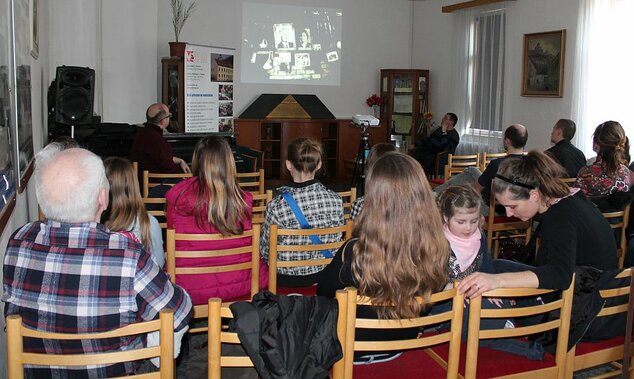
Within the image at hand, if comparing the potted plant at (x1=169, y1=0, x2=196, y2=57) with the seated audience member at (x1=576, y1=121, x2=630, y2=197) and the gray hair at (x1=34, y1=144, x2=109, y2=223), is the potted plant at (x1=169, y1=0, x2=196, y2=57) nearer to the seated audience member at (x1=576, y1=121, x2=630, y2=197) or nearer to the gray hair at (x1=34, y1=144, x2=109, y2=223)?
the seated audience member at (x1=576, y1=121, x2=630, y2=197)

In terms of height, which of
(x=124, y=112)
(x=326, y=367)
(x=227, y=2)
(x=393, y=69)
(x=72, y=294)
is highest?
(x=227, y=2)

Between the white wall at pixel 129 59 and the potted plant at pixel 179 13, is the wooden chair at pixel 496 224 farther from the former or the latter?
the potted plant at pixel 179 13

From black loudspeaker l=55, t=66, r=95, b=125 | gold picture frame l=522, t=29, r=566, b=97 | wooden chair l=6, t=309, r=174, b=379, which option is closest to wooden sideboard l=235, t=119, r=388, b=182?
Answer: gold picture frame l=522, t=29, r=566, b=97

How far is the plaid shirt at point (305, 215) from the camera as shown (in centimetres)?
318

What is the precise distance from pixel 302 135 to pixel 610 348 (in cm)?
809

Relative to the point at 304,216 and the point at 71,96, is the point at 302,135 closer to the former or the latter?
the point at 71,96

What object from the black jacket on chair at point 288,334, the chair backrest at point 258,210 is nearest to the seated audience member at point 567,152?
the chair backrest at point 258,210

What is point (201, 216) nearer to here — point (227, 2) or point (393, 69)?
point (227, 2)

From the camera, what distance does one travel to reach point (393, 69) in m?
10.9

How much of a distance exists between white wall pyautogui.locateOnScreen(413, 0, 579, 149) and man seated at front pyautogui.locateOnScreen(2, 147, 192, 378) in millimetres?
7264

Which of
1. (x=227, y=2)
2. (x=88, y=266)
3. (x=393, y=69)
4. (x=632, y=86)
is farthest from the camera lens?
(x=393, y=69)

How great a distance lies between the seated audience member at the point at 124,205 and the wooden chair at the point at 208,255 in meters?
0.10

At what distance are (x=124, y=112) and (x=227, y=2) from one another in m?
2.60

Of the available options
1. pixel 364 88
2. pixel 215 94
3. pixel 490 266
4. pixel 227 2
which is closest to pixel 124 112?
pixel 215 94
